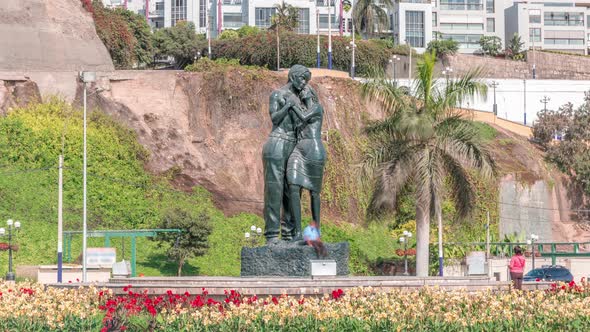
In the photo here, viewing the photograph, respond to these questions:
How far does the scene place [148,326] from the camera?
1678 centimetres

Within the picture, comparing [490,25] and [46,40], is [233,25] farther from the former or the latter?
[46,40]

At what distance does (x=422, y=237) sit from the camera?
30.6 metres

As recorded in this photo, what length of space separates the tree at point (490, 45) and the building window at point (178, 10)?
24.1 meters

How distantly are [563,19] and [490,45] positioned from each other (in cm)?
1020

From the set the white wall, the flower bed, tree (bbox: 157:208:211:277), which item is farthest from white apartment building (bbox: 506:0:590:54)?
the flower bed

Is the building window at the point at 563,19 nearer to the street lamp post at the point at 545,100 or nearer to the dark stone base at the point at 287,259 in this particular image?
the street lamp post at the point at 545,100

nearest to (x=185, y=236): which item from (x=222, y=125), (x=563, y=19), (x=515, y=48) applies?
(x=222, y=125)

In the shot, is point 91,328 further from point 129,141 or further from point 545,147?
point 545,147

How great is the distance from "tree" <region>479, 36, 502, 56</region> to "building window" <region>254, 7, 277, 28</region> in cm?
1677

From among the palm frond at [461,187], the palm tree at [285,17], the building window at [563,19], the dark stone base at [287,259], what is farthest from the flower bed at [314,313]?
the building window at [563,19]

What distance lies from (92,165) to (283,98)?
26.4 metres

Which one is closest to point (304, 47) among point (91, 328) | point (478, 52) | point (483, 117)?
point (483, 117)

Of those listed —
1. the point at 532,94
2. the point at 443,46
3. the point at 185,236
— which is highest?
the point at 443,46

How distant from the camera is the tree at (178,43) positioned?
287 feet
